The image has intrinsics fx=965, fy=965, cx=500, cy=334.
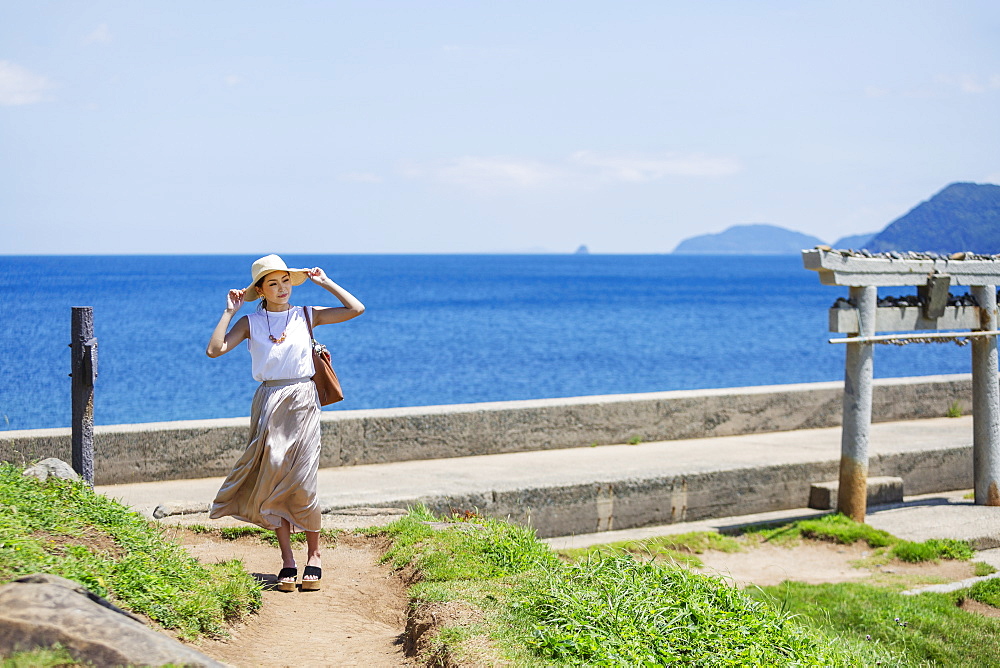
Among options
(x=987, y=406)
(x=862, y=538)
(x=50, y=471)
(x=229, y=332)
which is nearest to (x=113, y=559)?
(x=229, y=332)

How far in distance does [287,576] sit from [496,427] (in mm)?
5891

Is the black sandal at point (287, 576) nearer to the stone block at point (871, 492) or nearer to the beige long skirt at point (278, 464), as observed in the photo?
the beige long skirt at point (278, 464)

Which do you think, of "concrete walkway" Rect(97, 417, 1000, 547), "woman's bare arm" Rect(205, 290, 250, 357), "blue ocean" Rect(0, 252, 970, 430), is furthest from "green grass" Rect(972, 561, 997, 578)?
"blue ocean" Rect(0, 252, 970, 430)

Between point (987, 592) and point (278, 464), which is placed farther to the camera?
point (987, 592)

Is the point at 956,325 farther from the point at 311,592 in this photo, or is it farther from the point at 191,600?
the point at 191,600

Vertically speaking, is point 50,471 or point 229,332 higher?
point 229,332

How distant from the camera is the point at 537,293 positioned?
11350 cm

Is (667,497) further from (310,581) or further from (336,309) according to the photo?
(336,309)

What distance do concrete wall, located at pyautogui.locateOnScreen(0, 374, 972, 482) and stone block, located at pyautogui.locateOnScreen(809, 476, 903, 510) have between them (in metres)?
0.34

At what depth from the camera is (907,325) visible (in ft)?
36.2

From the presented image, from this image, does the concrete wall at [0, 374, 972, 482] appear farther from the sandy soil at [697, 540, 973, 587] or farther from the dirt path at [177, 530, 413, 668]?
the dirt path at [177, 530, 413, 668]

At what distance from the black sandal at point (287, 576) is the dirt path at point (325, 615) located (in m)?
0.05

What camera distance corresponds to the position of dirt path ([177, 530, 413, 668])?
516 centimetres

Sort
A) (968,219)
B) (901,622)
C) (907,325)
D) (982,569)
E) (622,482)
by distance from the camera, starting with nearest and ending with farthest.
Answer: (901,622), (982,569), (622,482), (907,325), (968,219)
